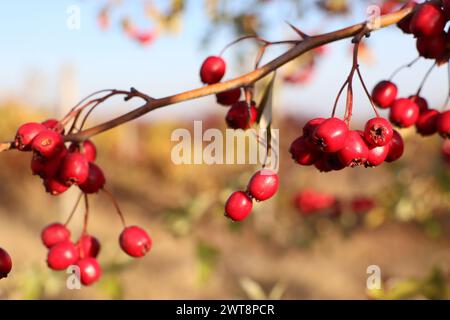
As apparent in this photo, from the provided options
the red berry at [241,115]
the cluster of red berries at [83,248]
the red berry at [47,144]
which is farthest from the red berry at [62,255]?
the red berry at [241,115]

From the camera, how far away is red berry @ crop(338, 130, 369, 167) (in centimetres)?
84

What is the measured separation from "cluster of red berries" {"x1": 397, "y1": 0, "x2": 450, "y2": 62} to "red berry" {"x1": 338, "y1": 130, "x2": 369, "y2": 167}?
7.2 inches

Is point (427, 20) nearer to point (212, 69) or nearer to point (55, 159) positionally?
point (212, 69)

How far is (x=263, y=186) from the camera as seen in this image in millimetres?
924

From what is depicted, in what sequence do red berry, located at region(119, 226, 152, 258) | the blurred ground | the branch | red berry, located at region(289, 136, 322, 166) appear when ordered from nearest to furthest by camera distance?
the branch → red berry, located at region(289, 136, 322, 166) → red berry, located at region(119, 226, 152, 258) → the blurred ground

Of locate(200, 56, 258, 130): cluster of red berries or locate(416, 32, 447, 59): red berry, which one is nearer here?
locate(416, 32, 447, 59): red berry

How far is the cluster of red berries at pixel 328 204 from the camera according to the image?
11.6 ft

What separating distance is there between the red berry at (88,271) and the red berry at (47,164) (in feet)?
1.02

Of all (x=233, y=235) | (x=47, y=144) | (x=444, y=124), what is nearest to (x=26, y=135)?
(x=47, y=144)

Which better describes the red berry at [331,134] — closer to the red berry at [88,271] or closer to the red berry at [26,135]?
the red berry at [26,135]

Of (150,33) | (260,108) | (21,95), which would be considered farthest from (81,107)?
(21,95)

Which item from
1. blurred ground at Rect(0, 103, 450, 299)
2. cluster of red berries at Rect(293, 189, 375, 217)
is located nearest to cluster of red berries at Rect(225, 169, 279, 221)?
blurred ground at Rect(0, 103, 450, 299)

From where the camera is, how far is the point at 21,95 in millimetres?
12195

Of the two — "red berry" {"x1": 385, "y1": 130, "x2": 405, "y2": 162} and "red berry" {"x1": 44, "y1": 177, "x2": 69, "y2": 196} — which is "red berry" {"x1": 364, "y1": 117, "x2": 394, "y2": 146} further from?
"red berry" {"x1": 44, "y1": 177, "x2": 69, "y2": 196}
